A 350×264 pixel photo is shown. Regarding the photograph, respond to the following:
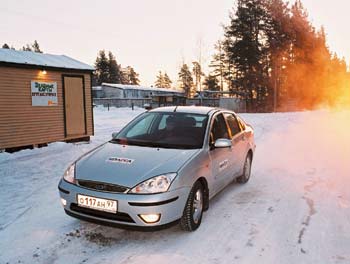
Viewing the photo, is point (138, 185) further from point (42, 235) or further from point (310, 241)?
point (310, 241)

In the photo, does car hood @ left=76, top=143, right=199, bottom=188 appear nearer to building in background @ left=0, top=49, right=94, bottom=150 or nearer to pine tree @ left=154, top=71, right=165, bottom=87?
building in background @ left=0, top=49, right=94, bottom=150

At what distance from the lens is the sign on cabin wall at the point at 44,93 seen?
34.6 feet

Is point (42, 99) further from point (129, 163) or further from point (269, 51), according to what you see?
point (269, 51)

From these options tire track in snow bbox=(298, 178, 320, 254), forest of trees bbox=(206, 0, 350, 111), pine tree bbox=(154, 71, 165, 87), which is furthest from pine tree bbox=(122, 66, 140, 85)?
tire track in snow bbox=(298, 178, 320, 254)

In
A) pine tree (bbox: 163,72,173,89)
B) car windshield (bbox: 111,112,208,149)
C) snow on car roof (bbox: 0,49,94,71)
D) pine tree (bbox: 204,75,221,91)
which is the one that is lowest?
car windshield (bbox: 111,112,208,149)

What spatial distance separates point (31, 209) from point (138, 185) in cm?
235

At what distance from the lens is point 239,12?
126ft

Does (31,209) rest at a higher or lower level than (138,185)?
lower

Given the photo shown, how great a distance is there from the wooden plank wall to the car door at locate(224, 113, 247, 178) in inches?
281

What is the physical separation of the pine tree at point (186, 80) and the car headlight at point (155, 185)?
56270mm

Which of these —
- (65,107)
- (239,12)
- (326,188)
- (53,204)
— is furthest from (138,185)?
(239,12)

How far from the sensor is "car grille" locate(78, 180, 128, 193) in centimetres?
355

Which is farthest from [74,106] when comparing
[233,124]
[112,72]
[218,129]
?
[112,72]

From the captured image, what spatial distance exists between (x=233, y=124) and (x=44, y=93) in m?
7.40
